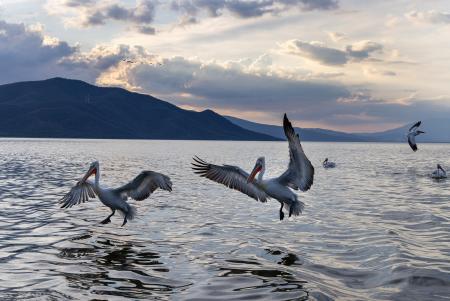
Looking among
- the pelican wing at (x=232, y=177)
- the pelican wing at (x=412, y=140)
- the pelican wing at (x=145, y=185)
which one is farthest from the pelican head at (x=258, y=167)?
the pelican wing at (x=412, y=140)

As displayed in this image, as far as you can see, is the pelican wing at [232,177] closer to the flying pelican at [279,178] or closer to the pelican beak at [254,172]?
the flying pelican at [279,178]

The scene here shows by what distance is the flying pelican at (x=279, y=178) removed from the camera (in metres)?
13.2

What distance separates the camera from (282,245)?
13461 millimetres

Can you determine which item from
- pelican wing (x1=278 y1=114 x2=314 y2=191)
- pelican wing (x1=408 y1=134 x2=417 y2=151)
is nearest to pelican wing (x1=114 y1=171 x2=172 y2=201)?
pelican wing (x1=278 y1=114 x2=314 y2=191)

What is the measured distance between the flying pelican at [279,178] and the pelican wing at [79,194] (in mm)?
4128

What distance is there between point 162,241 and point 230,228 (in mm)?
2986

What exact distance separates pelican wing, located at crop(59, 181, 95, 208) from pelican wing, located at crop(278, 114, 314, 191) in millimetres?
6632

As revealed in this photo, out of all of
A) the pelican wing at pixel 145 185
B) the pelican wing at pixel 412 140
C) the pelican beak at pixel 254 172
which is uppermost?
the pelican wing at pixel 412 140

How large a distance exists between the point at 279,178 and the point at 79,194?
695 centimetres

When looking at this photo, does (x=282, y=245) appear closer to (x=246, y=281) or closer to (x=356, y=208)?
(x=246, y=281)

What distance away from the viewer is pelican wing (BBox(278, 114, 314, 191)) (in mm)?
12508

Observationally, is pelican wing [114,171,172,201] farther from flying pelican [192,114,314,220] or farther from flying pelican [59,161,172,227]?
flying pelican [192,114,314,220]

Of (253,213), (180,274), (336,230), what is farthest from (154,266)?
(253,213)

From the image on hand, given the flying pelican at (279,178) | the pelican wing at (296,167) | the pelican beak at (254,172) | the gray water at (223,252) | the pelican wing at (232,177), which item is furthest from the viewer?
the pelican wing at (232,177)
